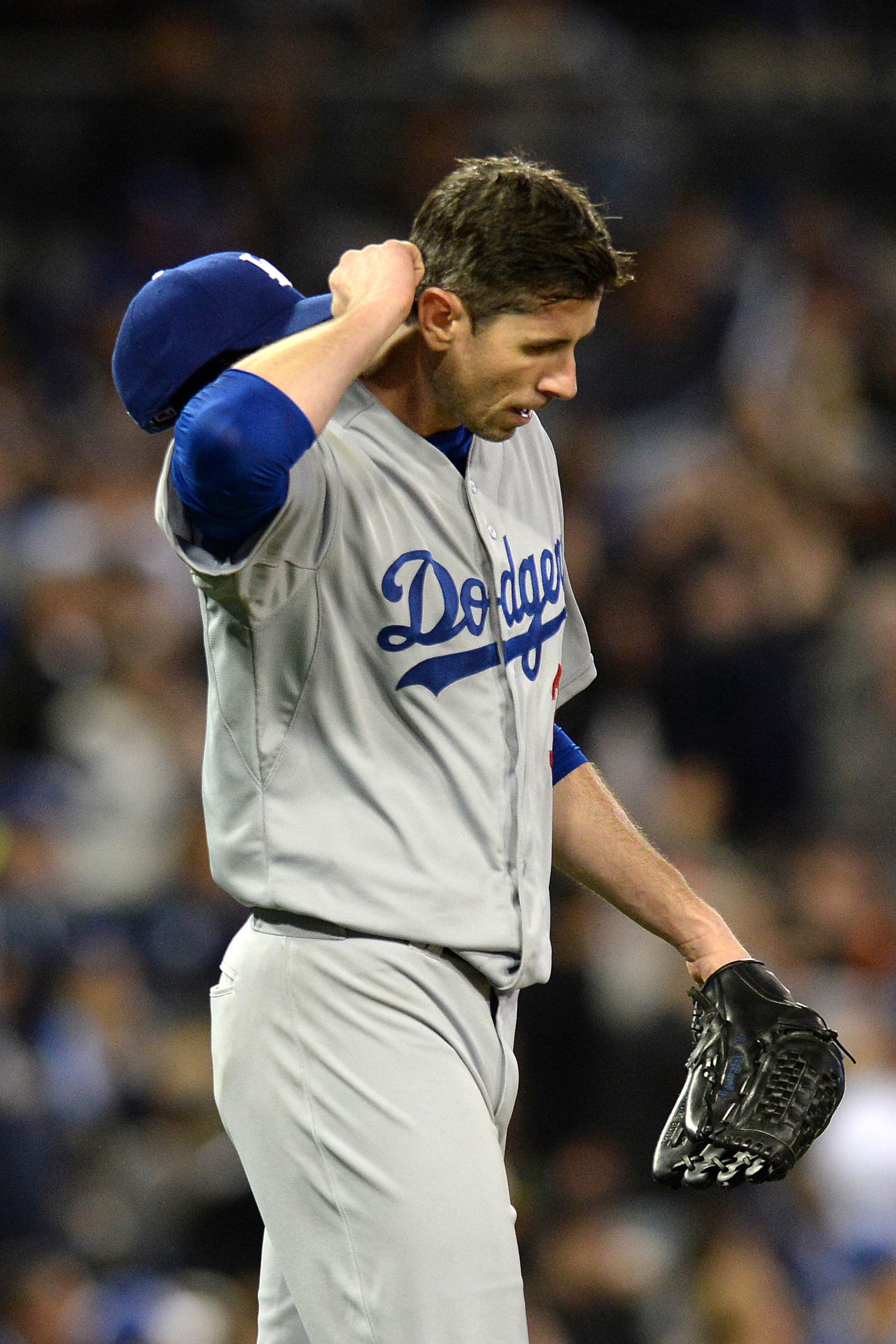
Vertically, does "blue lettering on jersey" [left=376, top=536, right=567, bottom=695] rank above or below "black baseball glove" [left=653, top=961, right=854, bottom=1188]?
above

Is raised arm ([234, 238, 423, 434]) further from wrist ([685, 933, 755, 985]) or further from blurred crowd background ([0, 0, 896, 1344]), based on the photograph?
blurred crowd background ([0, 0, 896, 1344])

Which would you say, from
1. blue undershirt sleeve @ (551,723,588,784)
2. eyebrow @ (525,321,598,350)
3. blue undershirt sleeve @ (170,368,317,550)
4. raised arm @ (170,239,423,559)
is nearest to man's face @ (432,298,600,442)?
eyebrow @ (525,321,598,350)

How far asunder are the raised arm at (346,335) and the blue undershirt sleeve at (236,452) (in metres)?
0.03

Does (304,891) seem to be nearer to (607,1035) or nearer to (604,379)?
(607,1035)

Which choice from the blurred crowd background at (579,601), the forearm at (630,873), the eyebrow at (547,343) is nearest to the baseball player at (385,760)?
the eyebrow at (547,343)

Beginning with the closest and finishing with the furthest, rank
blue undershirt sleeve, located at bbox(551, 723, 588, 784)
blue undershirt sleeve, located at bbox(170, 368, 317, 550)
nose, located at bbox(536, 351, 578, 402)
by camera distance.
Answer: blue undershirt sleeve, located at bbox(170, 368, 317, 550)
nose, located at bbox(536, 351, 578, 402)
blue undershirt sleeve, located at bbox(551, 723, 588, 784)

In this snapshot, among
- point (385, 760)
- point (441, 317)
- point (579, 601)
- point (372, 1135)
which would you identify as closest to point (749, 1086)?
point (372, 1135)

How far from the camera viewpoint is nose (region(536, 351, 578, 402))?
5.90 ft

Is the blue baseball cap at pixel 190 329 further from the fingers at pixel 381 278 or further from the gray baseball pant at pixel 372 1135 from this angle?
the gray baseball pant at pixel 372 1135

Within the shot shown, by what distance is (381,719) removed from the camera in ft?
5.86

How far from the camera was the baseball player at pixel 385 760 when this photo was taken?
170cm

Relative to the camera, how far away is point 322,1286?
1.74m

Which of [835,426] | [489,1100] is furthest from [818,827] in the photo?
[489,1100]

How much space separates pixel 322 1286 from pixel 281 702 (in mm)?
595
